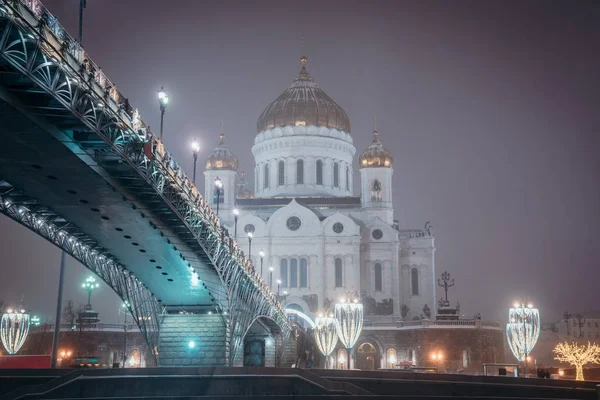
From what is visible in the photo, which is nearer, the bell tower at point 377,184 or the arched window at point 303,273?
the arched window at point 303,273

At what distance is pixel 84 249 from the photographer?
36.8 metres

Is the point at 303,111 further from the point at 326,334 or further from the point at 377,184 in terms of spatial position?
the point at 326,334

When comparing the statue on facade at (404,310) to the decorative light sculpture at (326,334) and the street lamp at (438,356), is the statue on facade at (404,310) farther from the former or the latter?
the decorative light sculpture at (326,334)

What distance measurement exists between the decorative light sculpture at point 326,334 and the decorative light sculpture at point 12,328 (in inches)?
878

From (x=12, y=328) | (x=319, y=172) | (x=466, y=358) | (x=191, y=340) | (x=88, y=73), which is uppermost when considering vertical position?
(x=319, y=172)

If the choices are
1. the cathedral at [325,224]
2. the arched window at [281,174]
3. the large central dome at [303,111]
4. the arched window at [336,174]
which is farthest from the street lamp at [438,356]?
the large central dome at [303,111]

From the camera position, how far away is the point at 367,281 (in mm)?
81250

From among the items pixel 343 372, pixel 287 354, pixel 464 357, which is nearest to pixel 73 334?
pixel 287 354

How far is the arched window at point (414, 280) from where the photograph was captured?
83125mm

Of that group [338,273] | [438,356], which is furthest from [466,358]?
[338,273]

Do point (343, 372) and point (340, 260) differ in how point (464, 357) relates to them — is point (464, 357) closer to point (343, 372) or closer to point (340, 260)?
point (340, 260)

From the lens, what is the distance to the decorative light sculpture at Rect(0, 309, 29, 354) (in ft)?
189

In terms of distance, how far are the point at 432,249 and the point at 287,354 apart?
25.7m

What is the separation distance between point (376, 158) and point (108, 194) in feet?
197
